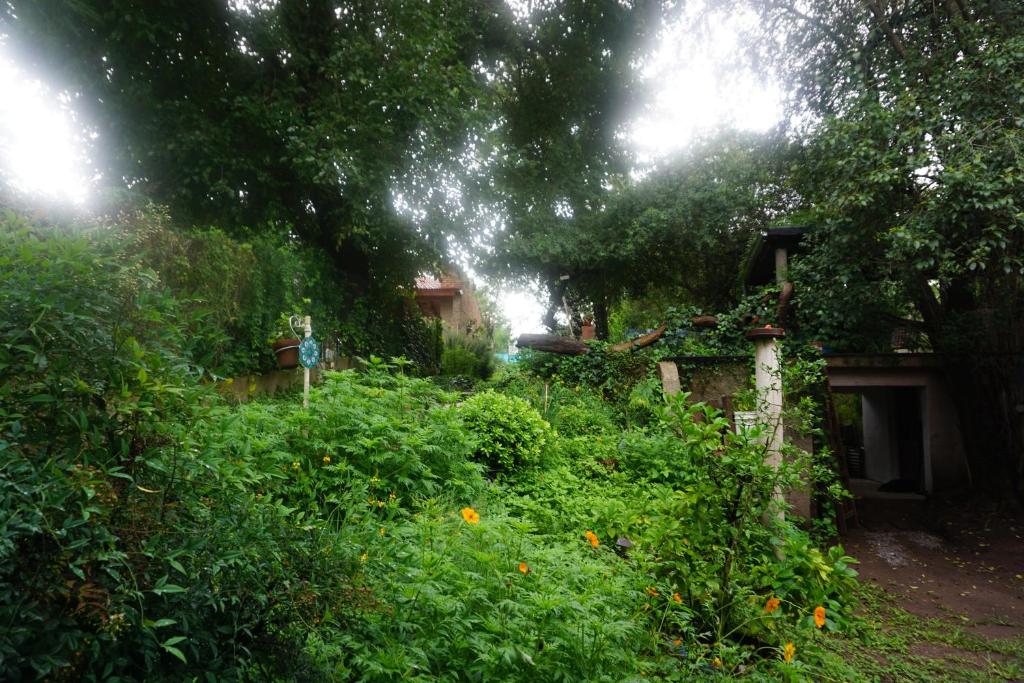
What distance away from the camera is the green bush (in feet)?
16.8

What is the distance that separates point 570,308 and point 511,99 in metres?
6.19

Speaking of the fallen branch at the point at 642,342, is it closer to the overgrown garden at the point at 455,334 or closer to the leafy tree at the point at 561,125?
the overgrown garden at the point at 455,334

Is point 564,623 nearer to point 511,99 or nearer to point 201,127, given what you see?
point 201,127

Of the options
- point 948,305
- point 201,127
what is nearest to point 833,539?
point 948,305

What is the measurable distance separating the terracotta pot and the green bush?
2670 millimetres

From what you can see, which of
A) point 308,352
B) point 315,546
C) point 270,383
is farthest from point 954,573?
point 270,383

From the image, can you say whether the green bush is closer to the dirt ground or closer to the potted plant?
the potted plant

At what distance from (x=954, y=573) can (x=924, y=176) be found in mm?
4265

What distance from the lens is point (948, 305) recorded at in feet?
28.6

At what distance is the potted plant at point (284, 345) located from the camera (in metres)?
7.18

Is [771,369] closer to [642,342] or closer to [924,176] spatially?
[924,176]

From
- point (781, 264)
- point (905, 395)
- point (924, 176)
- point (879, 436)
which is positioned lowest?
point (879, 436)

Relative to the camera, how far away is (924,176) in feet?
22.4

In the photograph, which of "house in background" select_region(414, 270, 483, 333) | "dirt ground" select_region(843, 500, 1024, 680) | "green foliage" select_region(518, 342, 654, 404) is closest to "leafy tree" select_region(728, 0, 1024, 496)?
"dirt ground" select_region(843, 500, 1024, 680)
